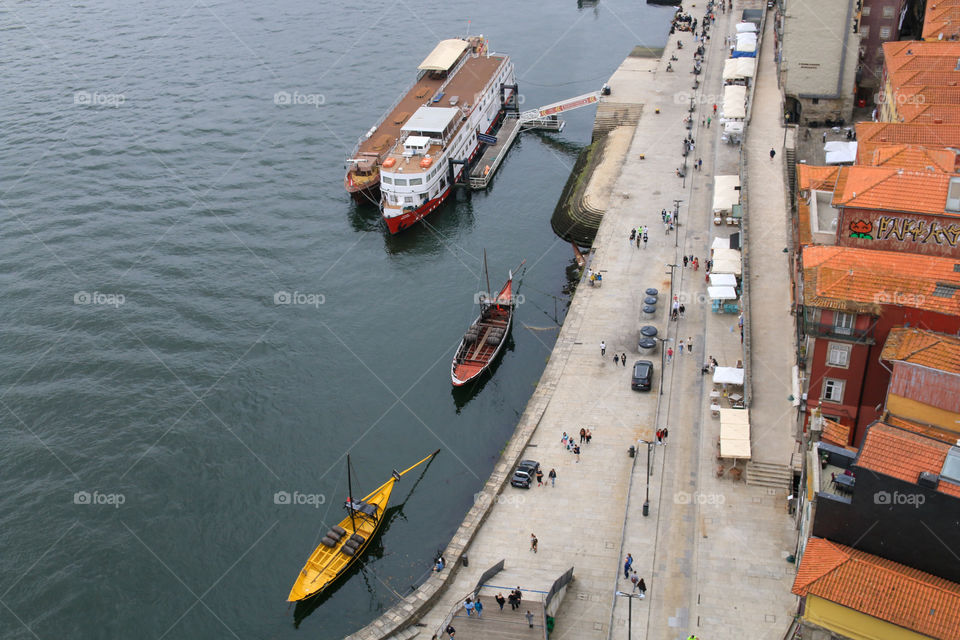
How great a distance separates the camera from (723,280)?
83.8 metres

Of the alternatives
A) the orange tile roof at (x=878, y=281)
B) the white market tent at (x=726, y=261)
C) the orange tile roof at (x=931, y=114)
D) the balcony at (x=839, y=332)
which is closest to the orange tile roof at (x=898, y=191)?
the orange tile roof at (x=878, y=281)

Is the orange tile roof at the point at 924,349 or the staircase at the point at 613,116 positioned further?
the staircase at the point at 613,116

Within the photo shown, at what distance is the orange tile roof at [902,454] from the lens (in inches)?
1860

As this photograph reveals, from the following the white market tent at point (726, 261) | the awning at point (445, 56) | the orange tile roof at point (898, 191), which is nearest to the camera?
the orange tile roof at point (898, 191)

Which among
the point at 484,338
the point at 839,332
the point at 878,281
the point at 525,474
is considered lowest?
the point at 484,338

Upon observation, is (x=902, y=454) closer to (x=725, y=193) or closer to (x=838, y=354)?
(x=838, y=354)

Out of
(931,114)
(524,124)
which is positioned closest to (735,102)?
(931,114)

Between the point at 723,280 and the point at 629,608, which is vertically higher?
the point at 629,608

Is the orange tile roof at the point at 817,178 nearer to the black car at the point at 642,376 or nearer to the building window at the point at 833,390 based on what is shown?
the black car at the point at 642,376

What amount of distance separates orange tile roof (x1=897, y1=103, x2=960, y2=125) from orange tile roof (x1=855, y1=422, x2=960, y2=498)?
47578 millimetres

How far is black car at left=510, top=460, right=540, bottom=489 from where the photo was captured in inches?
2650

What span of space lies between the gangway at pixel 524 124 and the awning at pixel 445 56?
12110mm

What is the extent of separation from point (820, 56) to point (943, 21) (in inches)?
536

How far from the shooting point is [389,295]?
320ft
